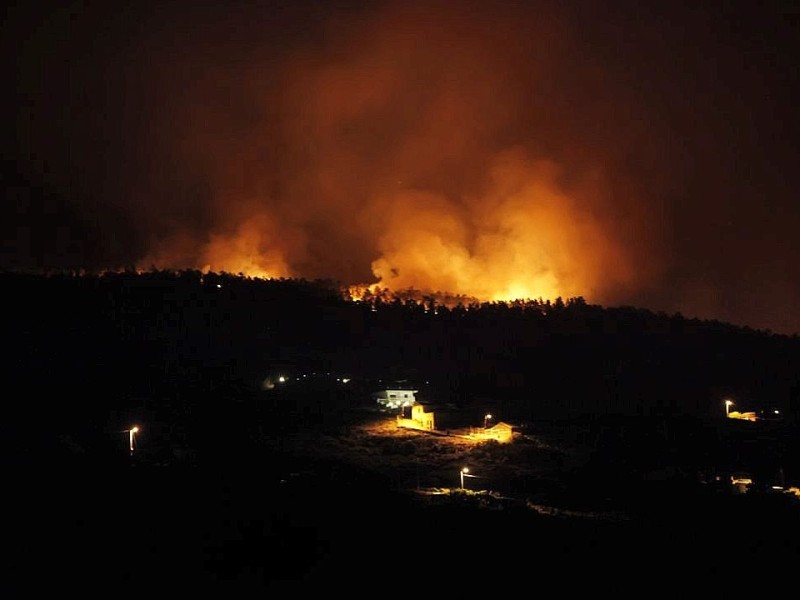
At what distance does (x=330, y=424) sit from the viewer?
35.4 m

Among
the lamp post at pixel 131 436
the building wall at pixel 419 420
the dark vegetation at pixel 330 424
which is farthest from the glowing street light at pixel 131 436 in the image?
the building wall at pixel 419 420

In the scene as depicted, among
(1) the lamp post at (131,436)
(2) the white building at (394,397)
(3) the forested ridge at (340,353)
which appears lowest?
(1) the lamp post at (131,436)

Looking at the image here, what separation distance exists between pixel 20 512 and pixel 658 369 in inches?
2142

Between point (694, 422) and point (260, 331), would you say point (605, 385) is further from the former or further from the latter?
point (260, 331)

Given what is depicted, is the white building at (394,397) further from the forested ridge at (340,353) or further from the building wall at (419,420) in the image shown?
the building wall at (419,420)

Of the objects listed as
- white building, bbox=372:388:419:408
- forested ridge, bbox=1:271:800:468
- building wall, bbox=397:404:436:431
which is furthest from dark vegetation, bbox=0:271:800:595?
white building, bbox=372:388:419:408

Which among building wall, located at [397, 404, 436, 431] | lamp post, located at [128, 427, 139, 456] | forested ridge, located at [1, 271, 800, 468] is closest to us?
lamp post, located at [128, 427, 139, 456]

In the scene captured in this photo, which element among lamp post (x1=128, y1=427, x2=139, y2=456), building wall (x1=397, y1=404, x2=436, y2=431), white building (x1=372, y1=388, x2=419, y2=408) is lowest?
lamp post (x1=128, y1=427, x2=139, y2=456)

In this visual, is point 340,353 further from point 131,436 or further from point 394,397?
point 131,436

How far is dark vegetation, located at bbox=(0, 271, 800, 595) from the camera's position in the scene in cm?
1543

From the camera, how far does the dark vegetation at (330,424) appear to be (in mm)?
15430

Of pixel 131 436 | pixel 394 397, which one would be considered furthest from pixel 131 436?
pixel 394 397

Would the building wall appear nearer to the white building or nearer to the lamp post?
the white building

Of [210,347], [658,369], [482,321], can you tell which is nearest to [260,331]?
[210,347]
